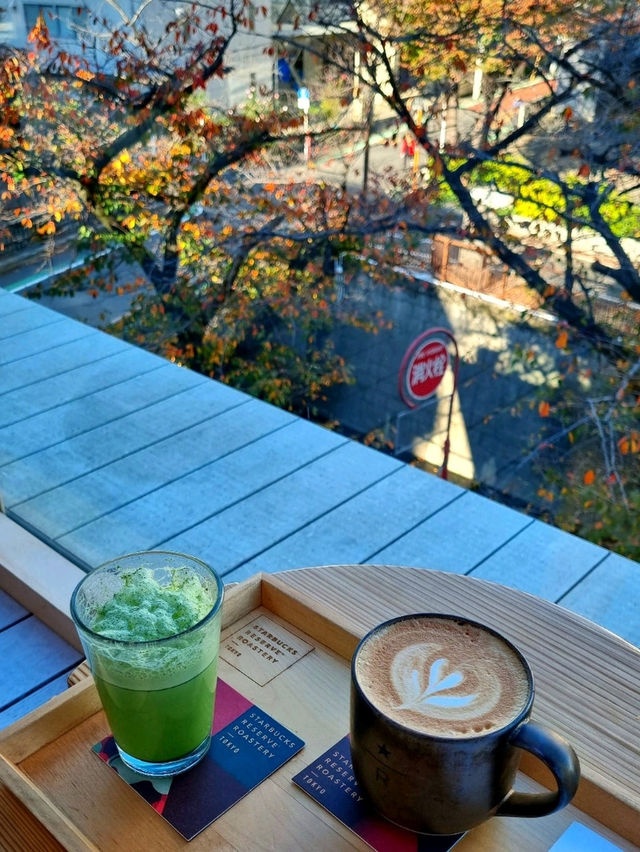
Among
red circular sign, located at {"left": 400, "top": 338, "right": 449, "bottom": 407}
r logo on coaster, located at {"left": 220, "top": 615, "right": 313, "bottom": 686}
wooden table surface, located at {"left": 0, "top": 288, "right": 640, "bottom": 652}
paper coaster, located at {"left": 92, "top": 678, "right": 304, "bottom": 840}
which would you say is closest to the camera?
paper coaster, located at {"left": 92, "top": 678, "right": 304, "bottom": 840}

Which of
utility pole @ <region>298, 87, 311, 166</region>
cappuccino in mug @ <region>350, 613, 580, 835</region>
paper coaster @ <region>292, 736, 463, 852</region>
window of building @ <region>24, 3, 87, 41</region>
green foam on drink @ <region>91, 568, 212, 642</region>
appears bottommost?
paper coaster @ <region>292, 736, 463, 852</region>

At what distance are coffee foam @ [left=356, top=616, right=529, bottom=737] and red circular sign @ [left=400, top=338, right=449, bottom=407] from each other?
3.92 m

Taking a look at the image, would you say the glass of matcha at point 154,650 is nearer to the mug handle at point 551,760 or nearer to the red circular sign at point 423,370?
the mug handle at point 551,760

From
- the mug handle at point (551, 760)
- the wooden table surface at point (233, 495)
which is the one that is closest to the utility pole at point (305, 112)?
the wooden table surface at point (233, 495)

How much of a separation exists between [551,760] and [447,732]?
0.07 m

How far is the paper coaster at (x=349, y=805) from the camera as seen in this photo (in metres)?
0.59

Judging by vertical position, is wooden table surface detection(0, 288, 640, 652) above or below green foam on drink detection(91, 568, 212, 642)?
below

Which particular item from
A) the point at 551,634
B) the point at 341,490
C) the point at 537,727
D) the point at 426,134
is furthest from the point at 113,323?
the point at 537,727

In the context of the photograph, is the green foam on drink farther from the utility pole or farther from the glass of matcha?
the utility pole

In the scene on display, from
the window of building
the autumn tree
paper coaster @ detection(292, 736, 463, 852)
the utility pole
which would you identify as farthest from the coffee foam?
the utility pole

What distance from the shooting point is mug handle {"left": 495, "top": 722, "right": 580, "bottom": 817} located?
1.64 ft

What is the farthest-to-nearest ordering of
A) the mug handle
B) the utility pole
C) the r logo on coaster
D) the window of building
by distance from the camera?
the utility pole < the window of building < the r logo on coaster < the mug handle

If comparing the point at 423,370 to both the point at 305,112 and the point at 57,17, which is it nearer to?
the point at 305,112

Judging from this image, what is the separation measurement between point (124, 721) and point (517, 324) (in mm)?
3941
